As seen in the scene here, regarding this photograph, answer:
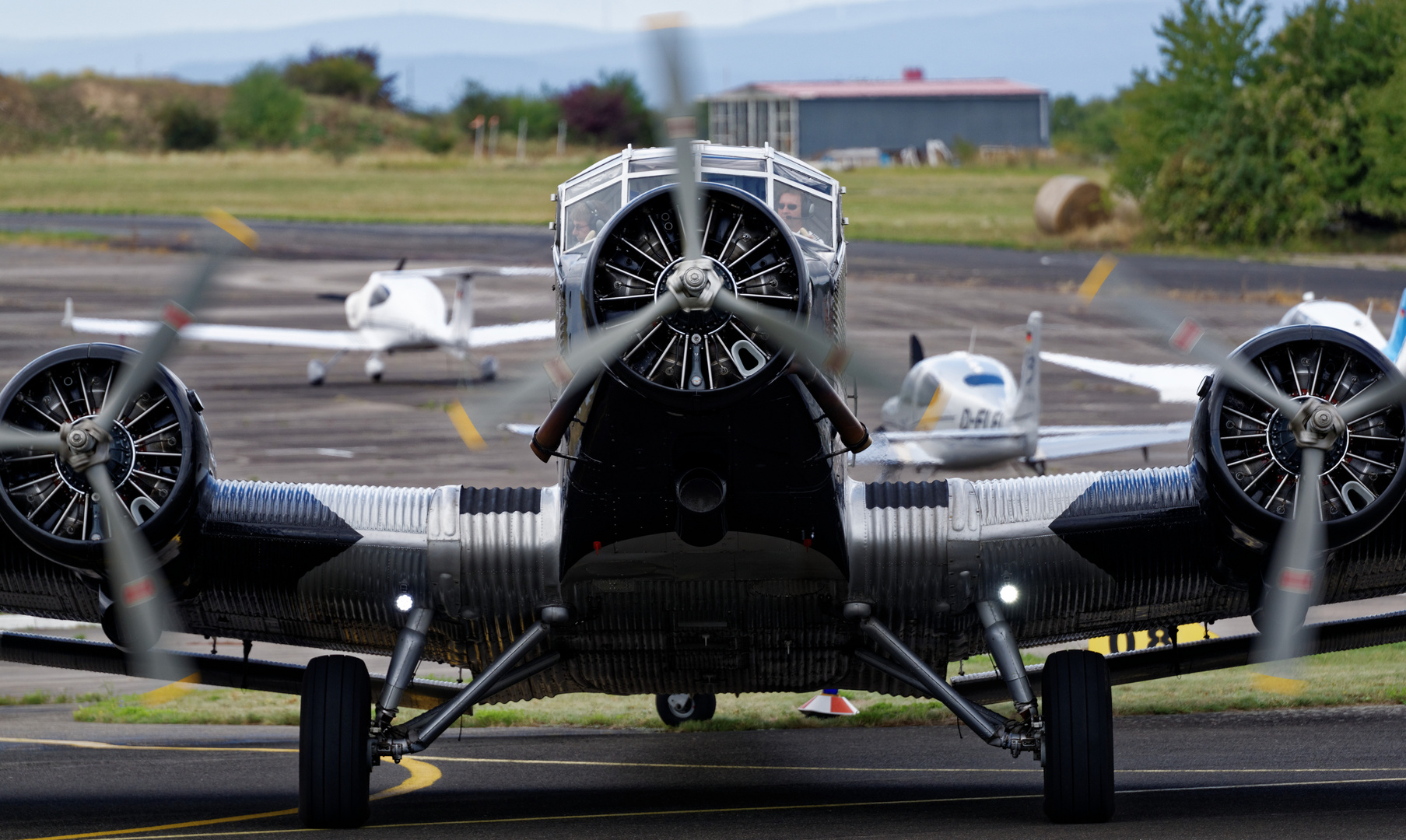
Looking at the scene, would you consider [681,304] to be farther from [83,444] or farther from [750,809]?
[750,809]

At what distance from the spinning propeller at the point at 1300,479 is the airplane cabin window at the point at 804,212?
72.2 inches

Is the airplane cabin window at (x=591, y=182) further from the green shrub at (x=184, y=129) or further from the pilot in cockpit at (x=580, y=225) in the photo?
the green shrub at (x=184, y=129)

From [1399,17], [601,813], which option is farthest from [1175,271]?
[601,813]

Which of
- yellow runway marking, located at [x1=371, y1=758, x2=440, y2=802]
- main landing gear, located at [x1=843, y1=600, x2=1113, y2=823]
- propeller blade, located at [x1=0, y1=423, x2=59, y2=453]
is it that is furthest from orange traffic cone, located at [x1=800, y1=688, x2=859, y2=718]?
propeller blade, located at [x1=0, y1=423, x2=59, y2=453]

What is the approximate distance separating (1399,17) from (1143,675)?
58275 millimetres

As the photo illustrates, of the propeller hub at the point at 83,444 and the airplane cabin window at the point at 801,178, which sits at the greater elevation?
the airplane cabin window at the point at 801,178

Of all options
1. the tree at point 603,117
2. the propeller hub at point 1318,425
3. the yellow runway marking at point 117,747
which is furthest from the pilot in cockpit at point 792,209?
the tree at point 603,117

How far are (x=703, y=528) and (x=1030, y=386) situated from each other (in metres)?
19.4

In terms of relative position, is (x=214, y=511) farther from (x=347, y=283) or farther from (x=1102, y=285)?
(x=347, y=283)

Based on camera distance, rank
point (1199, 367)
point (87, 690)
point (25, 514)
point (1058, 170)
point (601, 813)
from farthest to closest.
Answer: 1. point (1058, 170)
2. point (1199, 367)
3. point (87, 690)
4. point (601, 813)
5. point (25, 514)

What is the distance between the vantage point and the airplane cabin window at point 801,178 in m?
11.6

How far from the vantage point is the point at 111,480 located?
11.4 meters

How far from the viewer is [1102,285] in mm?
12047

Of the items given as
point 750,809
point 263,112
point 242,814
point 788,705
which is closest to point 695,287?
point 750,809
